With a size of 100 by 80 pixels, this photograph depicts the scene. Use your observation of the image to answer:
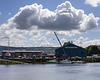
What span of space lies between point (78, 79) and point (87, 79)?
129 inches

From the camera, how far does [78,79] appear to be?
246 feet

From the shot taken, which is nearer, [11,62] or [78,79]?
[78,79]

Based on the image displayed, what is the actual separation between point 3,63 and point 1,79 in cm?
12100

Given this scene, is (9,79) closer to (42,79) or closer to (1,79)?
(1,79)

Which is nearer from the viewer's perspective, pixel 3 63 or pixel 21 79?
pixel 21 79

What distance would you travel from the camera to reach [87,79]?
248 feet

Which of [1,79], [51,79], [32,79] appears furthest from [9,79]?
[51,79]

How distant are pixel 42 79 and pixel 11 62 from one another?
125 metres

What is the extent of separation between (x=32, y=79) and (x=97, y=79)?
22.5 meters

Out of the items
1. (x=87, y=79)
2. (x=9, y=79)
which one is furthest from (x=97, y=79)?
(x=9, y=79)

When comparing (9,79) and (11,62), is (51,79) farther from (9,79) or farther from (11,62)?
(11,62)

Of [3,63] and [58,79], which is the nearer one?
[58,79]

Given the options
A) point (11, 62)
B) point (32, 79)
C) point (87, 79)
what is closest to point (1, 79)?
point (32, 79)

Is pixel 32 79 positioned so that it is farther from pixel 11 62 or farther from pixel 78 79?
pixel 11 62
